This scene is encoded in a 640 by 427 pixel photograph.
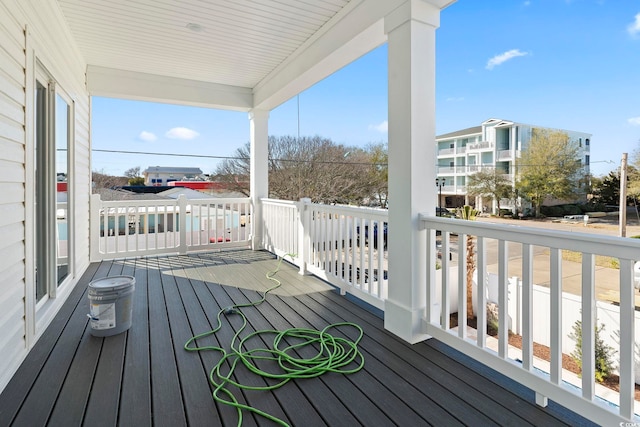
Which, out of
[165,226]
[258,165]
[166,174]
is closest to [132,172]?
[166,174]

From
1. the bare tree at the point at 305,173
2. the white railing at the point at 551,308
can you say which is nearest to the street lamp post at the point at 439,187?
the white railing at the point at 551,308

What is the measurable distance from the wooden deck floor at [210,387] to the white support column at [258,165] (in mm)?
2915

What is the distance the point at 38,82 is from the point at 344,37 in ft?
8.25

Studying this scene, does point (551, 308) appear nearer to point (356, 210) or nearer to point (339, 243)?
point (356, 210)

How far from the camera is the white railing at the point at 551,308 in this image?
141 cm

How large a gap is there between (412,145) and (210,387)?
1.92 metres

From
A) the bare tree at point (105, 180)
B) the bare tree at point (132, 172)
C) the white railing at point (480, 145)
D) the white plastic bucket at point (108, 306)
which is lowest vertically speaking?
the white plastic bucket at point (108, 306)

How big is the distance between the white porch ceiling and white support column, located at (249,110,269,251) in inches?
13.3

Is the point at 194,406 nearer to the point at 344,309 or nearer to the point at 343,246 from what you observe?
the point at 344,309

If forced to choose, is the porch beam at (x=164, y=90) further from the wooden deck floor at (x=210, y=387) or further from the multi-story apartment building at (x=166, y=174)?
the multi-story apartment building at (x=166, y=174)

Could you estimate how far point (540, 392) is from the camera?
1693mm

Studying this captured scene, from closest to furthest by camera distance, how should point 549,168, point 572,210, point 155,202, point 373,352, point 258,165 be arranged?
point 572,210 < point 549,168 < point 373,352 < point 155,202 < point 258,165

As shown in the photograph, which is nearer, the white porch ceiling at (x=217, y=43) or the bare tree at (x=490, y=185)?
the bare tree at (x=490, y=185)

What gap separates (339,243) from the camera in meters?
3.58
